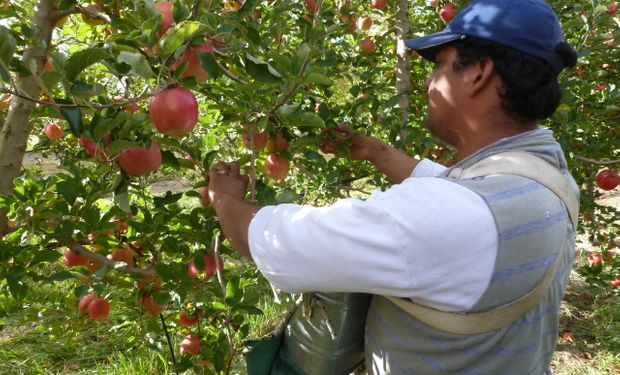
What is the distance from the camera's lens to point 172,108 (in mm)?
1126

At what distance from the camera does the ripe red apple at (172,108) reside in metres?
1.13

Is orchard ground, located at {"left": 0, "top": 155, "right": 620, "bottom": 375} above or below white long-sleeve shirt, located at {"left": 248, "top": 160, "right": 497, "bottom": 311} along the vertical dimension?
below

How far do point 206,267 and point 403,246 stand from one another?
90 centimetres

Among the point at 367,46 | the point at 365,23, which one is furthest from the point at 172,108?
the point at 365,23

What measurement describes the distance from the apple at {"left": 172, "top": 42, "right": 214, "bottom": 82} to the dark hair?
2.05ft

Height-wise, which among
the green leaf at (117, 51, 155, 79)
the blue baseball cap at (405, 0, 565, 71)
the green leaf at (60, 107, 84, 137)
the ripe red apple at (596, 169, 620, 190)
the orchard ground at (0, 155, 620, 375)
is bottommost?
the orchard ground at (0, 155, 620, 375)

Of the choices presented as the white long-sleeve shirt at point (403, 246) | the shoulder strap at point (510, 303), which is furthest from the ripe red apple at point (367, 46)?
the white long-sleeve shirt at point (403, 246)

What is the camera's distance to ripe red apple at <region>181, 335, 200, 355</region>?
6.51ft

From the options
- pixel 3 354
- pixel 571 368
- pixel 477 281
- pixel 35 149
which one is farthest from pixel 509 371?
pixel 3 354

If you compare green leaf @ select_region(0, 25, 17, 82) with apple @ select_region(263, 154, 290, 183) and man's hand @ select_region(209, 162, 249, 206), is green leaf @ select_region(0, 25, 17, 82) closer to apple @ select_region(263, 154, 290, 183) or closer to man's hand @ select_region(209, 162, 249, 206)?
man's hand @ select_region(209, 162, 249, 206)

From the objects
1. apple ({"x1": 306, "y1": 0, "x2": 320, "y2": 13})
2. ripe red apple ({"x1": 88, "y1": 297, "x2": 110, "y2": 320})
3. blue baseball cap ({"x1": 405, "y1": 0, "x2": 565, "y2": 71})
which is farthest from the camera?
apple ({"x1": 306, "y1": 0, "x2": 320, "y2": 13})

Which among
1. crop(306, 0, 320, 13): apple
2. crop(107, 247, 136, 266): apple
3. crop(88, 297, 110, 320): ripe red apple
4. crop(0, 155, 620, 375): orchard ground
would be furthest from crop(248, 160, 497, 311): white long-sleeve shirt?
crop(0, 155, 620, 375): orchard ground

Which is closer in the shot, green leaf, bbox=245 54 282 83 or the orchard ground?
green leaf, bbox=245 54 282 83

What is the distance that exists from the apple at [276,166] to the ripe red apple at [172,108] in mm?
545
